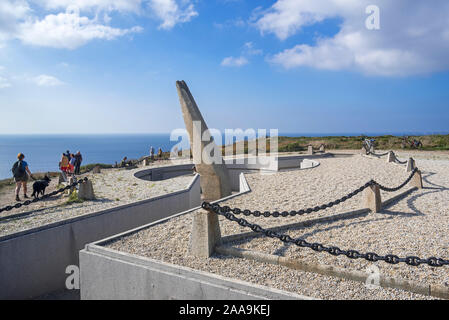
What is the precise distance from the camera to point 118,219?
673 cm

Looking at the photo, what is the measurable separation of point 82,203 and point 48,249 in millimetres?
2350

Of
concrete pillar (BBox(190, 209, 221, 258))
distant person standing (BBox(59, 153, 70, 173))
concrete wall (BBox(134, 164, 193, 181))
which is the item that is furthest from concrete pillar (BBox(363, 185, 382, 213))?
concrete wall (BBox(134, 164, 193, 181))

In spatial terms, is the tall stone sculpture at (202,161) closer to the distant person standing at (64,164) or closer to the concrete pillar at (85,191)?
the concrete pillar at (85,191)

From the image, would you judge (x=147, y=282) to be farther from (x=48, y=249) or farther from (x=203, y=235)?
(x=48, y=249)

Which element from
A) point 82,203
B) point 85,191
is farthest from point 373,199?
point 85,191

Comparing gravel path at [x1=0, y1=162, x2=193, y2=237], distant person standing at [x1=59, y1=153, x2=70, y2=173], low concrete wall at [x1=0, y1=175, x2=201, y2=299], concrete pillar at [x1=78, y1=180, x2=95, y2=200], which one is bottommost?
low concrete wall at [x1=0, y1=175, x2=201, y2=299]

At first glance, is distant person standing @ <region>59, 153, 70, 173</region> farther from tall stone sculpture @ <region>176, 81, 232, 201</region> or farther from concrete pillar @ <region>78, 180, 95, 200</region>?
tall stone sculpture @ <region>176, 81, 232, 201</region>

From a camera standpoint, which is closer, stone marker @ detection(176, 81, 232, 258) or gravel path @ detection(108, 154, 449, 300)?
gravel path @ detection(108, 154, 449, 300)

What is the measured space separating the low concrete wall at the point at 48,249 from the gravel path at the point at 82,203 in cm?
29

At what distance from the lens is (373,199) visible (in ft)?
20.8

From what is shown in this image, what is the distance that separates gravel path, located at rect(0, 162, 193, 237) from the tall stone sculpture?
2.88ft

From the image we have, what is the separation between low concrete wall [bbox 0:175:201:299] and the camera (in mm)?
4949

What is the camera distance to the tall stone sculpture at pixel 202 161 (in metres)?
10.3
